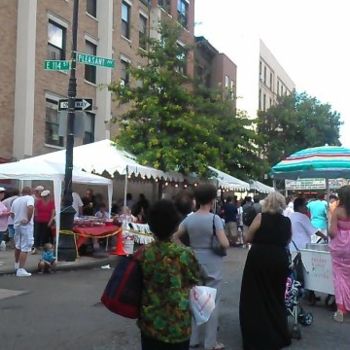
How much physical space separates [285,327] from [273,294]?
14.9 inches

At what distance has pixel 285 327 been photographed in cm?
583

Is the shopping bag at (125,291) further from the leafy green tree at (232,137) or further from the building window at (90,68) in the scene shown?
the building window at (90,68)

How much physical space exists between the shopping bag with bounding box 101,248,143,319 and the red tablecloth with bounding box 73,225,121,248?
34.9ft

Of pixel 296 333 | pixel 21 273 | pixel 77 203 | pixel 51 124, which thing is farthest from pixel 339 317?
pixel 51 124

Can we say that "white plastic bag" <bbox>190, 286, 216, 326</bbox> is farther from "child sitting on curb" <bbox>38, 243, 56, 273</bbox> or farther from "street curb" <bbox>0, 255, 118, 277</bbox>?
"child sitting on curb" <bbox>38, 243, 56, 273</bbox>

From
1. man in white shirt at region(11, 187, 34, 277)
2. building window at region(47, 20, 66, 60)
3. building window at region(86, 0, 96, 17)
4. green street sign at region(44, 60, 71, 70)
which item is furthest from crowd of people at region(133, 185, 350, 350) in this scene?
building window at region(86, 0, 96, 17)

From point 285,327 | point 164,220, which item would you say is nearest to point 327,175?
point 285,327

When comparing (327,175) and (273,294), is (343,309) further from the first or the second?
(327,175)

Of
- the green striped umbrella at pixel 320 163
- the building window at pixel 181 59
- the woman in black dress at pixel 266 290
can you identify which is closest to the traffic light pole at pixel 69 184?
the green striped umbrella at pixel 320 163

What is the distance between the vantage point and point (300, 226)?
8352 mm

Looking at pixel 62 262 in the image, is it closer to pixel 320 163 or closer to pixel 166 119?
pixel 320 163

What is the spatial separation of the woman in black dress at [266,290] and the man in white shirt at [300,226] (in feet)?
8.03

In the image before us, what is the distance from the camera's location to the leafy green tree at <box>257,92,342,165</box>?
3878cm

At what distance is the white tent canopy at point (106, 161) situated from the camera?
1566cm
